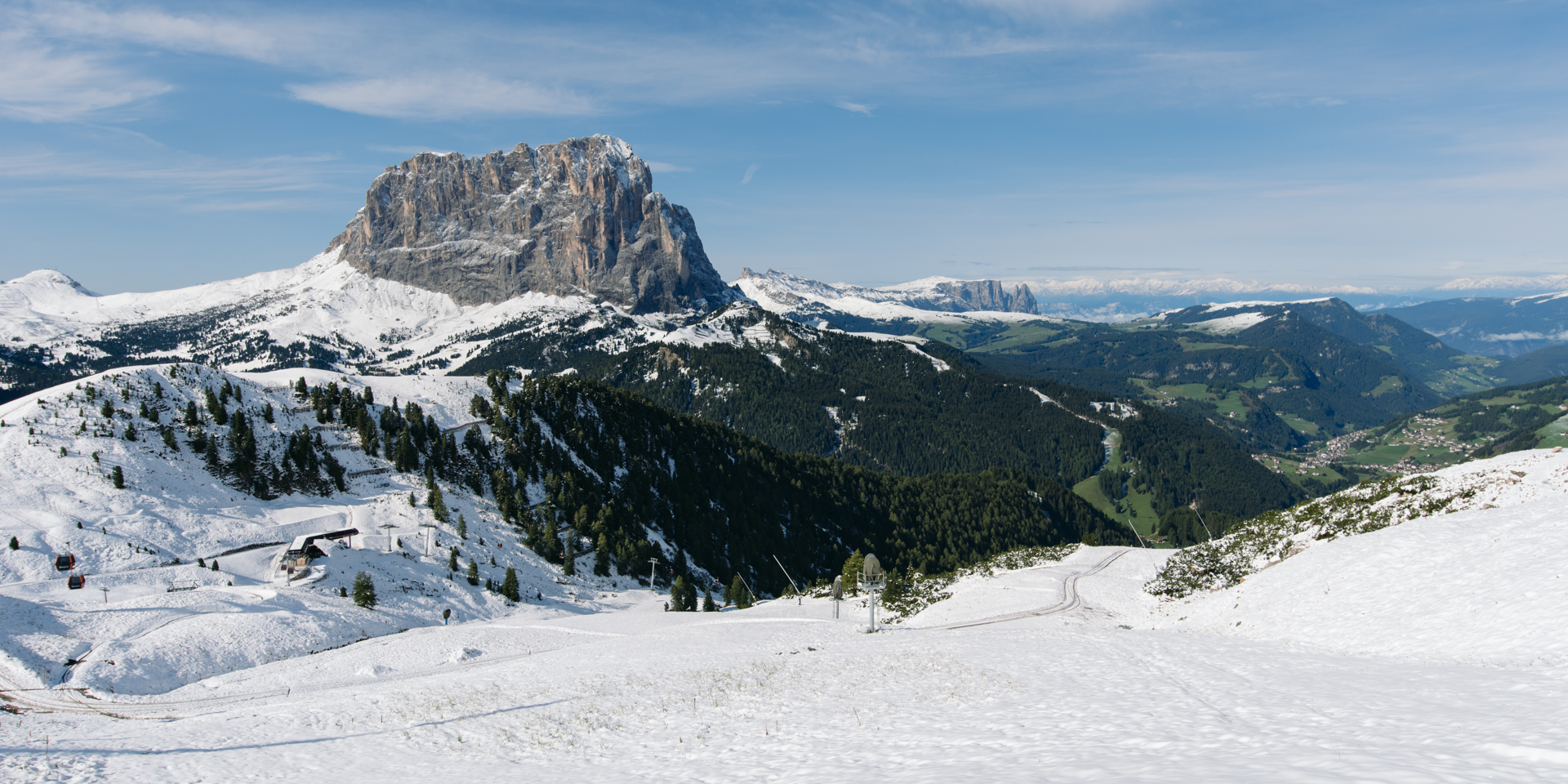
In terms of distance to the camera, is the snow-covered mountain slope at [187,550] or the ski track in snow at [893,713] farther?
the snow-covered mountain slope at [187,550]

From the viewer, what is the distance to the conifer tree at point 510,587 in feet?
234

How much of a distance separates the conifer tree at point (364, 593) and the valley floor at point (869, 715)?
13.6 meters

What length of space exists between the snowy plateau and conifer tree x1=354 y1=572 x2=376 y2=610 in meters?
1.45

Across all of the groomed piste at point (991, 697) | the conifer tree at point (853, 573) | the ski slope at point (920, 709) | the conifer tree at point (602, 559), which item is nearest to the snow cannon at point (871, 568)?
the conifer tree at point (853, 573)

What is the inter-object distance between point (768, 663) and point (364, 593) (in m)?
40.8

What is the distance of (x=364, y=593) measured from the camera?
59.1m

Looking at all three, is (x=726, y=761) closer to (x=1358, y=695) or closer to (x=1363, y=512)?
(x=1358, y=695)

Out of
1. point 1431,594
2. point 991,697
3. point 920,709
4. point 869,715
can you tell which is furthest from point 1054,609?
point 869,715

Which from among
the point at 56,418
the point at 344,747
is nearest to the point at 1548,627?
the point at 344,747

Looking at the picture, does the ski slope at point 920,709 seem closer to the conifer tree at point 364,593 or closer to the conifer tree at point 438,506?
the conifer tree at point 364,593

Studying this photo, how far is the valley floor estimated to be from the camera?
54.2 ft

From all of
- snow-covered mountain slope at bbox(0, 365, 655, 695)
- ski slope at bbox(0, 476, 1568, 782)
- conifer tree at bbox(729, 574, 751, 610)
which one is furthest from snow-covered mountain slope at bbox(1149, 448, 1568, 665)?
snow-covered mountain slope at bbox(0, 365, 655, 695)

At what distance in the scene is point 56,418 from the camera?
7544cm

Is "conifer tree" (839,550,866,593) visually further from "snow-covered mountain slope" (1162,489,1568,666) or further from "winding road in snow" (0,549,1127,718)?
"winding road in snow" (0,549,1127,718)
